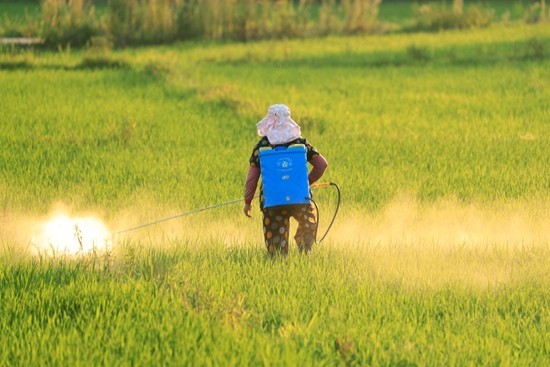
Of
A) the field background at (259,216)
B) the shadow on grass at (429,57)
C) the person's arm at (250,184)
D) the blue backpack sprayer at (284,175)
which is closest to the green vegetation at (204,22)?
the shadow on grass at (429,57)

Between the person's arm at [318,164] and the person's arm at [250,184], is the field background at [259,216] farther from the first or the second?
the person's arm at [318,164]

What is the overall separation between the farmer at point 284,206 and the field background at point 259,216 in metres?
0.14

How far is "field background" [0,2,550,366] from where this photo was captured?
520 centimetres

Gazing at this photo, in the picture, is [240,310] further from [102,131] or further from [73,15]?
[73,15]

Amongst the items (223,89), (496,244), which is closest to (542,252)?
(496,244)

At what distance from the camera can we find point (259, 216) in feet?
27.4

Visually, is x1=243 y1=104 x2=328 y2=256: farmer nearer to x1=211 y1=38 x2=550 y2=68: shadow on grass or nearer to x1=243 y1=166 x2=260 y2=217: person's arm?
x1=243 y1=166 x2=260 y2=217: person's arm

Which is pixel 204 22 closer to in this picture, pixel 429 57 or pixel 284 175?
pixel 429 57

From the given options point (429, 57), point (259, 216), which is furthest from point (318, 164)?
point (429, 57)

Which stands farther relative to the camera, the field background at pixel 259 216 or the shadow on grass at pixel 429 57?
the shadow on grass at pixel 429 57

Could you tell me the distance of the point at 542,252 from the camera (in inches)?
275

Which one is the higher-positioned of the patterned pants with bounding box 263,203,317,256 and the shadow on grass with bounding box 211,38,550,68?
the patterned pants with bounding box 263,203,317,256

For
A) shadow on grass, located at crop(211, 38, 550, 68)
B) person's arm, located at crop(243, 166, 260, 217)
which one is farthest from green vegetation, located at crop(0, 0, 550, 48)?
person's arm, located at crop(243, 166, 260, 217)

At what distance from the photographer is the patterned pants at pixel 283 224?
659 cm
